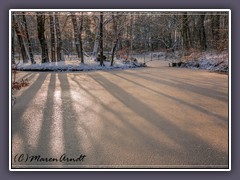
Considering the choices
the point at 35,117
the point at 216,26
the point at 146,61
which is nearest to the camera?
the point at 35,117

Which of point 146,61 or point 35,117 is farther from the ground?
point 146,61

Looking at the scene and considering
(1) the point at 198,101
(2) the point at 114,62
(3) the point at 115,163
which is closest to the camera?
(3) the point at 115,163

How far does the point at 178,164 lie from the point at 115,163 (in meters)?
0.51

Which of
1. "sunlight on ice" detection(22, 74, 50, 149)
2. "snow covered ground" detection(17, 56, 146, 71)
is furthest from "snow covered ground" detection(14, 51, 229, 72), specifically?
"sunlight on ice" detection(22, 74, 50, 149)

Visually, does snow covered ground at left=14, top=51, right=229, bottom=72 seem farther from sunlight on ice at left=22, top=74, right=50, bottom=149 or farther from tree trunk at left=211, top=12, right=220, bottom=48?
sunlight on ice at left=22, top=74, right=50, bottom=149

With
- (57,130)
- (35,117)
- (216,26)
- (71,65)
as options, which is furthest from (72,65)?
(216,26)

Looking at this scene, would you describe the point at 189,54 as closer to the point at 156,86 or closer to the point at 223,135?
the point at 156,86

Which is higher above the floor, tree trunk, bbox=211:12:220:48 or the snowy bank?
tree trunk, bbox=211:12:220:48

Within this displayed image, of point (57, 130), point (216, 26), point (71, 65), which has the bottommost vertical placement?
point (57, 130)

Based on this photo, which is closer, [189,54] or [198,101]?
[198,101]

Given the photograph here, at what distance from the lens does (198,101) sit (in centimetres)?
317

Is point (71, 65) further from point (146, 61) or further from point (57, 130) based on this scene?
point (57, 130)

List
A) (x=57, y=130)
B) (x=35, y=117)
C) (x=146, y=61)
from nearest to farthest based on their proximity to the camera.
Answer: (x=57, y=130) < (x=35, y=117) < (x=146, y=61)
